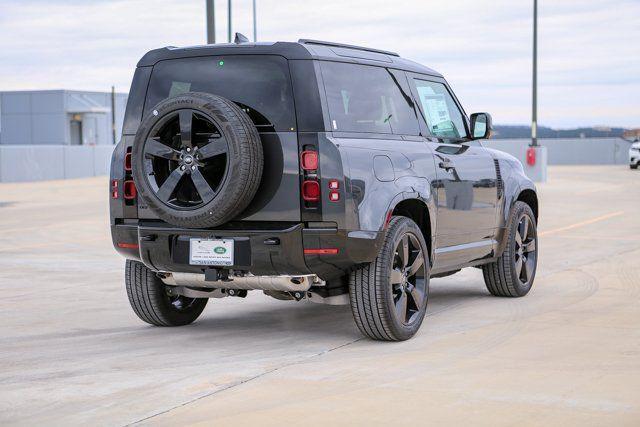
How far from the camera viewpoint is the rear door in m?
8.95

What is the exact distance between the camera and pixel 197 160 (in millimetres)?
7523

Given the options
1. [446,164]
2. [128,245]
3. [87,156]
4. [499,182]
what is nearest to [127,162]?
[128,245]

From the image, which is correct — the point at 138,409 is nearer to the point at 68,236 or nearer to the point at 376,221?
the point at 376,221

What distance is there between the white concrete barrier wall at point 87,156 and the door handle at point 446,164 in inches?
1244

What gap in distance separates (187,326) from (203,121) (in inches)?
76.9

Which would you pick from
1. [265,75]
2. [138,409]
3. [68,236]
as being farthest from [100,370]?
[68,236]

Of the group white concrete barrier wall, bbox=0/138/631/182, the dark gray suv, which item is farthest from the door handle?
white concrete barrier wall, bbox=0/138/631/182

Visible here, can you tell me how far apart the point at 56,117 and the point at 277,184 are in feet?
233

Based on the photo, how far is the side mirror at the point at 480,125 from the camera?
9.69 m

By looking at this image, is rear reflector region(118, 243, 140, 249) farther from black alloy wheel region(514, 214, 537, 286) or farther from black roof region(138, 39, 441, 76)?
black alloy wheel region(514, 214, 537, 286)

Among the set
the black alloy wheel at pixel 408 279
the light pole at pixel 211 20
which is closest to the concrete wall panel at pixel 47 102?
the light pole at pixel 211 20

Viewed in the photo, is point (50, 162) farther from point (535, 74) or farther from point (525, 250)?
point (525, 250)

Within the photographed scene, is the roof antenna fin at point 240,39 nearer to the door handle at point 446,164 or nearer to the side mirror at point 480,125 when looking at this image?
the door handle at point 446,164

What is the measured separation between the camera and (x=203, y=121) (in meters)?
7.63
